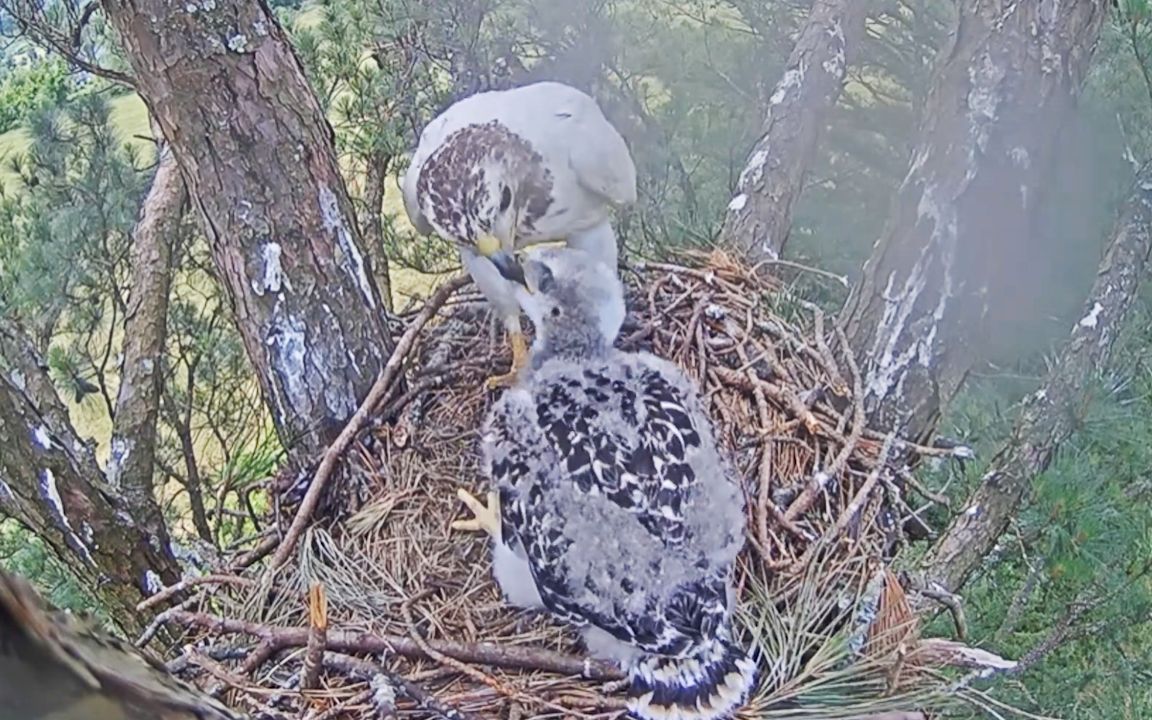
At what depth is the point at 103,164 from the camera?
3.92 m

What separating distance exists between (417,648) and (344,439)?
477 millimetres

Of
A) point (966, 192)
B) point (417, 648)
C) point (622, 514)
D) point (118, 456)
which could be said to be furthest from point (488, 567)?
point (118, 456)

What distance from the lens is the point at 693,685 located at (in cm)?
163

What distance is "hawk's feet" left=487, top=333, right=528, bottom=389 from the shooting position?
7.24ft

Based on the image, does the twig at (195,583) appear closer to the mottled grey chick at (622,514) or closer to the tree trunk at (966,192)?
the mottled grey chick at (622,514)

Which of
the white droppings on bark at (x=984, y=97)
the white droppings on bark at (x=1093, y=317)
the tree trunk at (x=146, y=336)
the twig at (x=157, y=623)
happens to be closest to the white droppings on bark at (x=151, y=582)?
the twig at (x=157, y=623)

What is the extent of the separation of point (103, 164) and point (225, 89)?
2.31 meters

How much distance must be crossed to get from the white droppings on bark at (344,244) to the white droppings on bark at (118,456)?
141 cm

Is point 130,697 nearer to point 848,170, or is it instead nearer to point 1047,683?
point 1047,683

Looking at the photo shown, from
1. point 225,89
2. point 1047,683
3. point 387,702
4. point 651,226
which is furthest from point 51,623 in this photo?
point 1047,683

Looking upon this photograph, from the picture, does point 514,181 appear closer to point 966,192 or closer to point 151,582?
point 966,192

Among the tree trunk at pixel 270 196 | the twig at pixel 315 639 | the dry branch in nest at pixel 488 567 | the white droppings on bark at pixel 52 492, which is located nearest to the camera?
the twig at pixel 315 639

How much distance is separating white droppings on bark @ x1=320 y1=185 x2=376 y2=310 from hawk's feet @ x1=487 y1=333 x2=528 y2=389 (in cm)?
29

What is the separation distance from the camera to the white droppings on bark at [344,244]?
2.02 m
